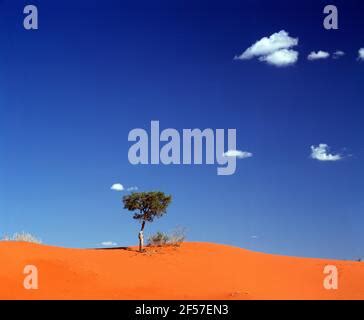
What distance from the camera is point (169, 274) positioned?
25781 mm

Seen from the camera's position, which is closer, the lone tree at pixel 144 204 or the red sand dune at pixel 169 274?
the red sand dune at pixel 169 274

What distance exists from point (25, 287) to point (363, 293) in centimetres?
1622

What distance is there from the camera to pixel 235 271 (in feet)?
89.4

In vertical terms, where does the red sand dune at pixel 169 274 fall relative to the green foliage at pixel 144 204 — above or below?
below

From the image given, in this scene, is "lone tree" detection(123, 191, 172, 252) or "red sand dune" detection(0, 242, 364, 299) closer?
"red sand dune" detection(0, 242, 364, 299)

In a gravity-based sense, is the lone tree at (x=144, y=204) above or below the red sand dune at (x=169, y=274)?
above

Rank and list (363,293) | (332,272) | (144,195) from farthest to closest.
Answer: (144,195) < (332,272) < (363,293)

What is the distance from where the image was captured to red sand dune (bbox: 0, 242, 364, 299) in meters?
21.5

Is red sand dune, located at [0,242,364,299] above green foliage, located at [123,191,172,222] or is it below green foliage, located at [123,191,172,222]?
below

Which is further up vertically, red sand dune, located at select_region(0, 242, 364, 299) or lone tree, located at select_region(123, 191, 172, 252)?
lone tree, located at select_region(123, 191, 172, 252)

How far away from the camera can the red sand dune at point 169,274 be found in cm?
2150
